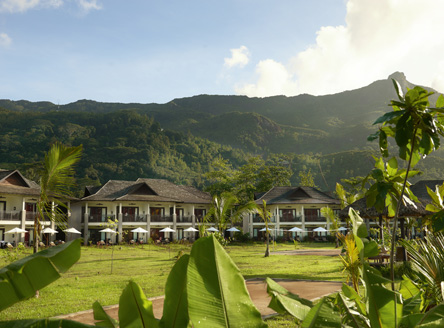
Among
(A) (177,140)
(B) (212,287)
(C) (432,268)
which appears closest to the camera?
(B) (212,287)

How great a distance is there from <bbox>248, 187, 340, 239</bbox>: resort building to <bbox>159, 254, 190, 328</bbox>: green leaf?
1774 inches

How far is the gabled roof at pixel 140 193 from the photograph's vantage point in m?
41.1

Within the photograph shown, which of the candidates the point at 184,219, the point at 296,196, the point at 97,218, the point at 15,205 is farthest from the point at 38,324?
the point at 296,196

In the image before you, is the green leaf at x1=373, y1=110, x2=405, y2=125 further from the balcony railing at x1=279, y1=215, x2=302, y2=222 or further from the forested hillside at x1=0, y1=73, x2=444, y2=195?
the balcony railing at x1=279, y1=215, x2=302, y2=222

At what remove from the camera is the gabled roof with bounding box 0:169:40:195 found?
32594 millimetres

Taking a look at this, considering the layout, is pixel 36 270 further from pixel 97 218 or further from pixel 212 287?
pixel 97 218

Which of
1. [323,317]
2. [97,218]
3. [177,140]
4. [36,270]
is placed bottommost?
[323,317]

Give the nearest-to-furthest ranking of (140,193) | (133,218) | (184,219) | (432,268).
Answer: (432,268), (133,218), (140,193), (184,219)

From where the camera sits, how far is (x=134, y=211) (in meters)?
42.5

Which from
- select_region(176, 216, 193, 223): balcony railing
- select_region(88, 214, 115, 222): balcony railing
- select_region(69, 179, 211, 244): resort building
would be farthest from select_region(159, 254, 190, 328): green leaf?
select_region(176, 216, 193, 223): balcony railing

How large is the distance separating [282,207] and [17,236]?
29075 mm

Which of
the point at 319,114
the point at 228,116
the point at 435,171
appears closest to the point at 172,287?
the point at 435,171

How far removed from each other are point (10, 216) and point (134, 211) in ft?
41.9

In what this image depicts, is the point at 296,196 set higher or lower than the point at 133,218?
higher
